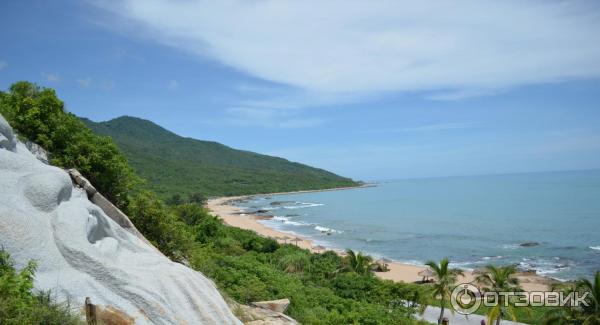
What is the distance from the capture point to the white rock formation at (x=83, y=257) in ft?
31.0

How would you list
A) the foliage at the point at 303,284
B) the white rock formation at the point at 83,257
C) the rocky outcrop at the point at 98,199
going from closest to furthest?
the white rock formation at the point at 83,257 < the rocky outcrop at the point at 98,199 < the foliage at the point at 303,284

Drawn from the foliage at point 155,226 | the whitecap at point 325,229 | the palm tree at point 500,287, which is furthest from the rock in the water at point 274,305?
the whitecap at point 325,229

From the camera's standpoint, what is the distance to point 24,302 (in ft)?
25.1

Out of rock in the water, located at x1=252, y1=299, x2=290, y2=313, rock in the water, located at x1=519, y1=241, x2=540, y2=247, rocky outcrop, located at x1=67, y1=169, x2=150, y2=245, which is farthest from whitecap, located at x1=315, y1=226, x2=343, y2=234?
rocky outcrop, located at x1=67, y1=169, x2=150, y2=245

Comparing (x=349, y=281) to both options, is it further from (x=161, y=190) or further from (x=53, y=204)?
(x=161, y=190)

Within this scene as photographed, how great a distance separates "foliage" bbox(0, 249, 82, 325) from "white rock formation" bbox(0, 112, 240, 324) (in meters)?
0.42

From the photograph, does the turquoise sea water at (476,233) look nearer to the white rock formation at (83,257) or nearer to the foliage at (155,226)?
the foliage at (155,226)

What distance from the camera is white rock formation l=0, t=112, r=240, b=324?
31.0ft

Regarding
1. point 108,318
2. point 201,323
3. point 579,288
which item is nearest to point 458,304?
point 579,288

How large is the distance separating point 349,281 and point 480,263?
2592 cm

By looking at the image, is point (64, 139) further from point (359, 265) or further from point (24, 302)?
point (359, 265)

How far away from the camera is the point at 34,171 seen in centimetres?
1224

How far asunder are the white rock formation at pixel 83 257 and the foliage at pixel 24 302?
42 centimetres

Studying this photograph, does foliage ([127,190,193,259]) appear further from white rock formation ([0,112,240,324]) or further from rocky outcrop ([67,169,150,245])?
white rock formation ([0,112,240,324])
